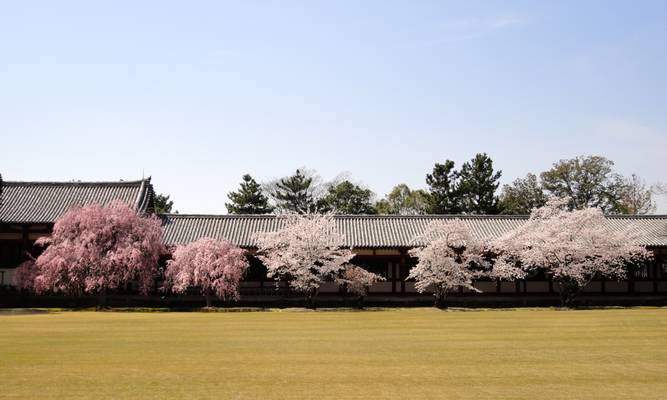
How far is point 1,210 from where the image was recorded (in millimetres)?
42625

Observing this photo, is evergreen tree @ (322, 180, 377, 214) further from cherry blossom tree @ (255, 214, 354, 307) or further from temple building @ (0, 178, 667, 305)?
cherry blossom tree @ (255, 214, 354, 307)

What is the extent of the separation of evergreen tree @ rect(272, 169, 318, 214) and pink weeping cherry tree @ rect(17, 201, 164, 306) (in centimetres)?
3508

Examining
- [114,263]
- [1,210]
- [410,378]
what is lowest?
[410,378]

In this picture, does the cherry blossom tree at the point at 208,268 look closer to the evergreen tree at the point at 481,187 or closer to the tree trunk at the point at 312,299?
the tree trunk at the point at 312,299

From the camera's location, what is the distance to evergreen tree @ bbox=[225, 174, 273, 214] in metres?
68.2

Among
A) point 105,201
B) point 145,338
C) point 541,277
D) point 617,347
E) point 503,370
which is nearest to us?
point 503,370

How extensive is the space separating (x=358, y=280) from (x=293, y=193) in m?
37.1

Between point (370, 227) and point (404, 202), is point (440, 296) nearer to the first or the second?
point (370, 227)

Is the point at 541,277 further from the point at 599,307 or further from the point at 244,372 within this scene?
the point at 244,372

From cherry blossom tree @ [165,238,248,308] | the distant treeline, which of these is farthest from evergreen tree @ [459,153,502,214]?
cherry blossom tree @ [165,238,248,308]

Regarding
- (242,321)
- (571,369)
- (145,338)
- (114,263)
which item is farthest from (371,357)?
(114,263)

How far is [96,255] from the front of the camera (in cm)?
3712

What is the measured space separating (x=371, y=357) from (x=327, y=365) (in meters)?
1.45

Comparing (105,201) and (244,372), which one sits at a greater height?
(105,201)
